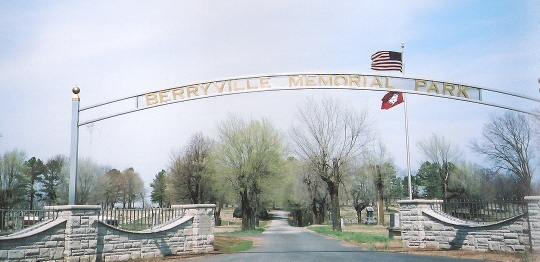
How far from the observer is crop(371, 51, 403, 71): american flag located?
15547 millimetres

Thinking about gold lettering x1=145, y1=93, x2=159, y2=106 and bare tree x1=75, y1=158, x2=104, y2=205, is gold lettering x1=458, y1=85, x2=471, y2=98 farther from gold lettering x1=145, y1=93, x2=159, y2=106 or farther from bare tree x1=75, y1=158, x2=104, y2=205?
bare tree x1=75, y1=158, x2=104, y2=205

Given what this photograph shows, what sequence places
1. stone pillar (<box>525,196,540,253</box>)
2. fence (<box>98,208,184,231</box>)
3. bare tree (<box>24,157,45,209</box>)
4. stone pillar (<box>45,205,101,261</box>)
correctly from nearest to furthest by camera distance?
stone pillar (<box>525,196,540,253</box>) → stone pillar (<box>45,205,101,261</box>) → fence (<box>98,208,184,231</box>) → bare tree (<box>24,157,45,209</box>)

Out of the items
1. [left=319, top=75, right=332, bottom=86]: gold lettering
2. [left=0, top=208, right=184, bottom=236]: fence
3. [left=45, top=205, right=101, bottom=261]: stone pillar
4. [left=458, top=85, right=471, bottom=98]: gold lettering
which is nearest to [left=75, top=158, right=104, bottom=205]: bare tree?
[left=0, top=208, right=184, bottom=236]: fence

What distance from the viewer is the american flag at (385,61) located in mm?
15547

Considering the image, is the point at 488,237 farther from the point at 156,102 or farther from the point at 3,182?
the point at 3,182

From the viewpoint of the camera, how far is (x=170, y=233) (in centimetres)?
1398

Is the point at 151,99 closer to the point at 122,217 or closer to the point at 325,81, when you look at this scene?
the point at 122,217

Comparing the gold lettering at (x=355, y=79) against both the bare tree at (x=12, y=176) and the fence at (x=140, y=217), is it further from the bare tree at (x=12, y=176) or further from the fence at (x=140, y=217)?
the bare tree at (x=12, y=176)

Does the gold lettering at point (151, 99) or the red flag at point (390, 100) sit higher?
the red flag at point (390, 100)

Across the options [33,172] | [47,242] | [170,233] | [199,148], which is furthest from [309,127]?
[33,172]

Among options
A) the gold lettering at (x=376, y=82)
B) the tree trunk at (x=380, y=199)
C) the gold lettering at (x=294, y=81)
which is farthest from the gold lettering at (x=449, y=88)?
the tree trunk at (x=380, y=199)

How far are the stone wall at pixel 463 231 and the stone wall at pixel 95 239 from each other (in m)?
6.77

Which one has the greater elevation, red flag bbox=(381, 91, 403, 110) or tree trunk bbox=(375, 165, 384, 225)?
red flag bbox=(381, 91, 403, 110)

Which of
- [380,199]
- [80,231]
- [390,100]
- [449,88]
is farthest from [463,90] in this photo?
[380,199]
